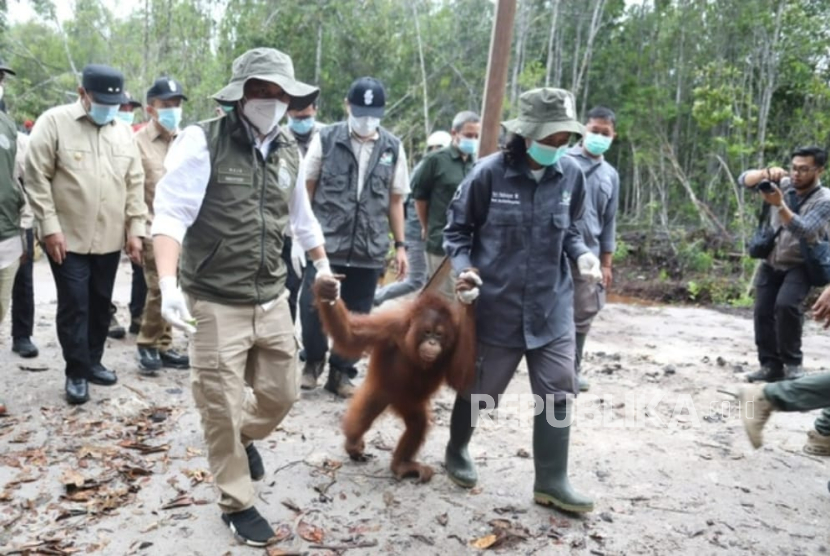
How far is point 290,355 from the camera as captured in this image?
11.0 ft

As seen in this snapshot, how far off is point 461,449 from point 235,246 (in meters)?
1.83

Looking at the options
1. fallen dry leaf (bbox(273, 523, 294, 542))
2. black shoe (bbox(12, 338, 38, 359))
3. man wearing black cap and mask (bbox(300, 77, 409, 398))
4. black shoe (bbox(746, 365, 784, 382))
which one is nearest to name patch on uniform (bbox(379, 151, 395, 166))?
man wearing black cap and mask (bbox(300, 77, 409, 398))

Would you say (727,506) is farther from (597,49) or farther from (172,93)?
(597,49)

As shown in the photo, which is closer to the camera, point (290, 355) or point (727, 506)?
point (290, 355)

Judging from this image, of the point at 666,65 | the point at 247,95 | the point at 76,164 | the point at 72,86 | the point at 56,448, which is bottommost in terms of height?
the point at 56,448

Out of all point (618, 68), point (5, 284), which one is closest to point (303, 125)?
Result: point (5, 284)

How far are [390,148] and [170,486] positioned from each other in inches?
113

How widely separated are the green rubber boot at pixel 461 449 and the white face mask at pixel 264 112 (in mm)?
1842

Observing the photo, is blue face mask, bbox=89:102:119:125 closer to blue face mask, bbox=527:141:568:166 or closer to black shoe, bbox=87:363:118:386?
black shoe, bbox=87:363:118:386

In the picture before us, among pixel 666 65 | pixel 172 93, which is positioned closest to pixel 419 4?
pixel 666 65

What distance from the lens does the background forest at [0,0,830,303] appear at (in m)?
14.7

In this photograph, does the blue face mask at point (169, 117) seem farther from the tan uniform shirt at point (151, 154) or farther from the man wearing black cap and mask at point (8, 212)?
the man wearing black cap and mask at point (8, 212)

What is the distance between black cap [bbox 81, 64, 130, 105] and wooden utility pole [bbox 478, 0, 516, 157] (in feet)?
9.01

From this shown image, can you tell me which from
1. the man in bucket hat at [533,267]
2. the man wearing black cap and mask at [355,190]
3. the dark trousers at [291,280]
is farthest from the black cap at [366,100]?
the man in bucket hat at [533,267]
